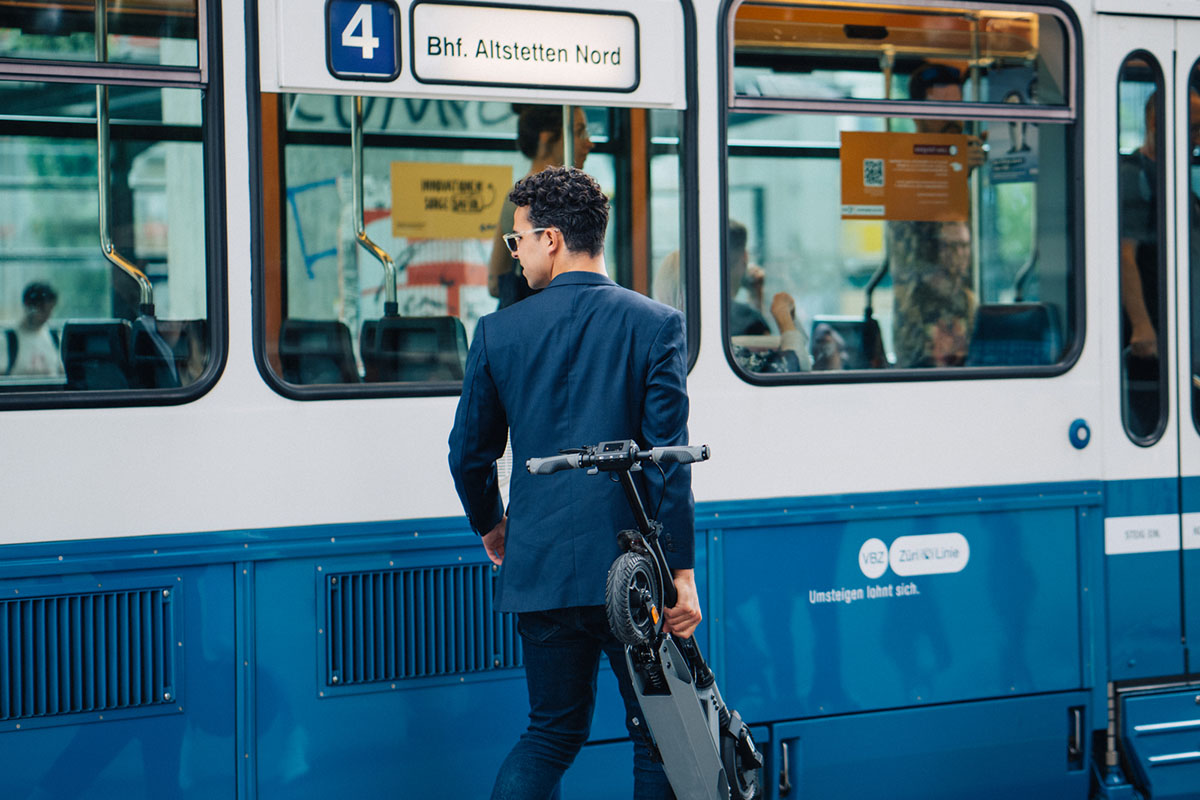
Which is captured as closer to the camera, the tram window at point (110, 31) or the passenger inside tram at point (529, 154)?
the tram window at point (110, 31)

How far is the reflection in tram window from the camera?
3199 millimetres

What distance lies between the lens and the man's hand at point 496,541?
10.0 ft

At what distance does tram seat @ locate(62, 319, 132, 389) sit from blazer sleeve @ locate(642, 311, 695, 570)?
4.39ft

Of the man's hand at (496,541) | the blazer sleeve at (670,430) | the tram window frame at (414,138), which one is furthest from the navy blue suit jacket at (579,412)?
the tram window frame at (414,138)

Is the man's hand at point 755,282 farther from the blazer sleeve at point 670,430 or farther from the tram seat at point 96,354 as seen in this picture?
the tram seat at point 96,354

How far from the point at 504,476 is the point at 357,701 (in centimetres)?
70

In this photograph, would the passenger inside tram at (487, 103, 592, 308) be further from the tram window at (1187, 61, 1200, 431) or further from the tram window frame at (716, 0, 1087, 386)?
the tram window at (1187, 61, 1200, 431)

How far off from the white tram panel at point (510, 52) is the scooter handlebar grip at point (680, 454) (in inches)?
49.4

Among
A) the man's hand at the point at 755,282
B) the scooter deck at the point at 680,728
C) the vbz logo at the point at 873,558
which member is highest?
the man's hand at the point at 755,282

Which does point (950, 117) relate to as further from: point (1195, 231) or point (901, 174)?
point (1195, 231)

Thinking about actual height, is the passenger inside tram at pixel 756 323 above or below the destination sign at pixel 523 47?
below

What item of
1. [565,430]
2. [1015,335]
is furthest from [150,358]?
[1015,335]

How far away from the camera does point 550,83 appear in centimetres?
347

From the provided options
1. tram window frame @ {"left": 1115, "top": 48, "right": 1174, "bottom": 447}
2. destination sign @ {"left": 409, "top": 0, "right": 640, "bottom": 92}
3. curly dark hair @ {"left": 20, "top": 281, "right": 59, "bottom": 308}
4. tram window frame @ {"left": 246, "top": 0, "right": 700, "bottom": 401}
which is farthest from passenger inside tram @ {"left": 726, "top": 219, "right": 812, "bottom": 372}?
curly dark hair @ {"left": 20, "top": 281, "right": 59, "bottom": 308}
